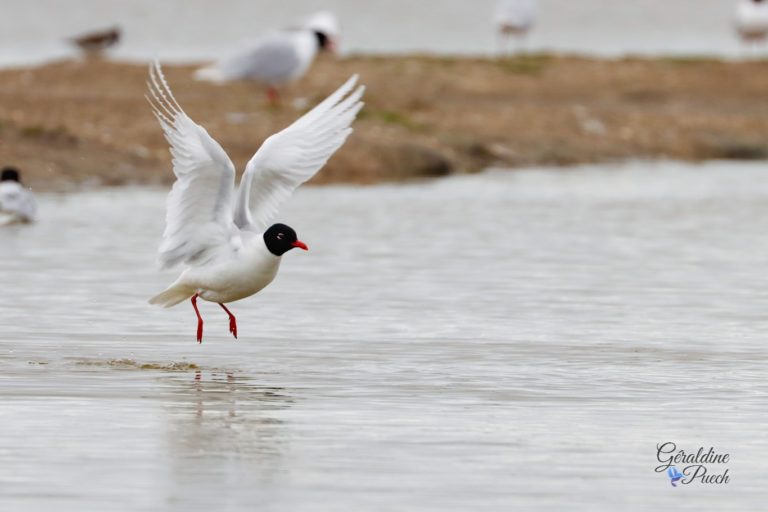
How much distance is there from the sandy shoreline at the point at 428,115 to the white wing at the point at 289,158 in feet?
36.2

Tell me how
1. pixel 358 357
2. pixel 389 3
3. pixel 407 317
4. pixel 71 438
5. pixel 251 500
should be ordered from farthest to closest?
pixel 389 3
pixel 407 317
pixel 358 357
pixel 71 438
pixel 251 500

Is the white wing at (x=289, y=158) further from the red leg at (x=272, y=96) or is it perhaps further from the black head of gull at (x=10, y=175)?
the red leg at (x=272, y=96)

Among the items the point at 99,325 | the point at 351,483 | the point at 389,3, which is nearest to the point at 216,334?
the point at 99,325

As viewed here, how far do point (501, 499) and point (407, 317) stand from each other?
6.07 m

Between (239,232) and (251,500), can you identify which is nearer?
(251,500)

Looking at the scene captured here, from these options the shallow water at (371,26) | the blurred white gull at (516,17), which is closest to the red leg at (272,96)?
the blurred white gull at (516,17)

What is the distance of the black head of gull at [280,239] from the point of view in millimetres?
11438

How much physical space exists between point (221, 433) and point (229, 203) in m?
2.86

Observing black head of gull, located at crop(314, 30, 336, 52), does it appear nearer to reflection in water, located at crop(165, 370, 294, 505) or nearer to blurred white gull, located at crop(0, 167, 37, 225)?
blurred white gull, located at crop(0, 167, 37, 225)

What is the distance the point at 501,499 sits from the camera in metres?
7.94

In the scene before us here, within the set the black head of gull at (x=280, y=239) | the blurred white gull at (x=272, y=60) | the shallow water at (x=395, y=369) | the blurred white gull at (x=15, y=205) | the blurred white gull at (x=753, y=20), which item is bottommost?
the shallow water at (x=395, y=369)

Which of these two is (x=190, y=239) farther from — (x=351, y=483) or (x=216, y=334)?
(x=351, y=483)

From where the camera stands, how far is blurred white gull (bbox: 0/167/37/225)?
19.4 meters
